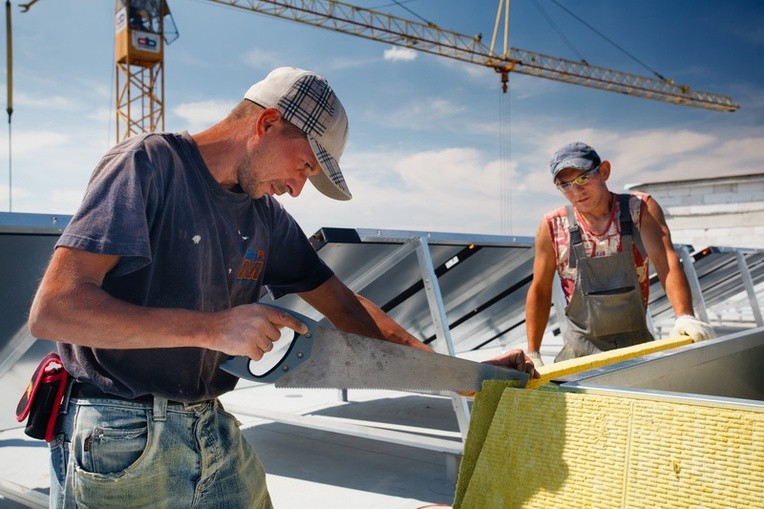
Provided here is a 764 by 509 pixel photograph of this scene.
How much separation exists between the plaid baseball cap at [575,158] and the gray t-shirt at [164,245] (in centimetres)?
177

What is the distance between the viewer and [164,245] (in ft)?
4.95

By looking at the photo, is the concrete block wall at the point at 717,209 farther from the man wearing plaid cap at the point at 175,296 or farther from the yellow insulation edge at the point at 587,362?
the man wearing plaid cap at the point at 175,296

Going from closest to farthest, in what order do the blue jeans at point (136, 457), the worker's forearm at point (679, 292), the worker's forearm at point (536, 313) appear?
the blue jeans at point (136, 457) < the worker's forearm at point (679, 292) < the worker's forearm at point (536, 313)

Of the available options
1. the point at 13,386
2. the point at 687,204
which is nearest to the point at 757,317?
the point at 687,204

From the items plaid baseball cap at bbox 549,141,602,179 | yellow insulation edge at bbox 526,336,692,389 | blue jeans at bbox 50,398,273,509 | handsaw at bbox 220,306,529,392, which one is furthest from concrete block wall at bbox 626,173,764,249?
blue jeans at bbox 50,398,273,509

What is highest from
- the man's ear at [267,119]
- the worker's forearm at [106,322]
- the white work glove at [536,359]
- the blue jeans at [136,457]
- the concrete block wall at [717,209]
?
the concrete block wall at [717,209]

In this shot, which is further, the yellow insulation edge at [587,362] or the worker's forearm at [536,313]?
the worker's forearm at [536,313]

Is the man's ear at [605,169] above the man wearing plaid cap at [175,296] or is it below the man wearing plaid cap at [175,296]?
above

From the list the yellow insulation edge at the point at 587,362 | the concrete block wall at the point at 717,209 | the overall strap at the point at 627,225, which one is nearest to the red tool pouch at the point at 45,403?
the yellow insulation edge at the point at 587,362

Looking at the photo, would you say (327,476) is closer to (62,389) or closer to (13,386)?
(13,386)

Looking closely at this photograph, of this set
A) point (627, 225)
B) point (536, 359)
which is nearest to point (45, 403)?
point (536, 359)

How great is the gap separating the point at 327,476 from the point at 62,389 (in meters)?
2.89

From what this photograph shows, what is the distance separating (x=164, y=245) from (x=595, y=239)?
2.33 m

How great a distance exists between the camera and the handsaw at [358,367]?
1367mm
